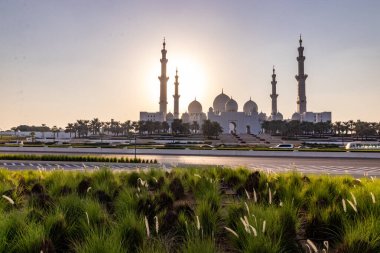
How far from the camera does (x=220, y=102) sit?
384 feet

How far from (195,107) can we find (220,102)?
13.7 metres

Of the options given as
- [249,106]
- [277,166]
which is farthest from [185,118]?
[277,166]

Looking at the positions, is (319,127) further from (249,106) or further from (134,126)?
(134,126)

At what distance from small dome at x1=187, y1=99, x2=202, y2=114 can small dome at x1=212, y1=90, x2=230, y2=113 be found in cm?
1009

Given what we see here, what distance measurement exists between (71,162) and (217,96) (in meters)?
92.7

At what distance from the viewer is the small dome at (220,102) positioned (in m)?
116

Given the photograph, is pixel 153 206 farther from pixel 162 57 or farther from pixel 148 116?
pixel 148 116

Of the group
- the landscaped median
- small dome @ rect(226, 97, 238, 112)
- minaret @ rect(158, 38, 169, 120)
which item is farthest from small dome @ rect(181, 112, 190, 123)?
the landscaped median

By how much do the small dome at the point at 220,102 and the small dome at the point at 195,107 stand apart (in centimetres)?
1009

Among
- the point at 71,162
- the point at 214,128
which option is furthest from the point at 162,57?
the point at 71,162

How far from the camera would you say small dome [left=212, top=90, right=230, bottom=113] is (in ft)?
382

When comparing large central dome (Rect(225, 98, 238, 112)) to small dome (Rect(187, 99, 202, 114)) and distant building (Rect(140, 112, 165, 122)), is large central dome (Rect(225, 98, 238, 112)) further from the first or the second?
distant building (Rect(140, 112, 165, 122))

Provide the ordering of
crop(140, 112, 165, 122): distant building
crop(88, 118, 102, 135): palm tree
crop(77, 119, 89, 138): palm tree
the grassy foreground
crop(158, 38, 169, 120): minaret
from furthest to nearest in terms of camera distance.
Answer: crop(140, 112, 165, 122): distant building
crop(88, 118, 102, 135): palm tree
crop(77, 119, 89, 138): palm tree
crop(158, 38, 169, 120): minaret
the grassy foreground

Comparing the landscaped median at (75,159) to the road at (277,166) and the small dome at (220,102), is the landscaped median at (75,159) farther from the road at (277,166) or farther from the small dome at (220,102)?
the small dome at (220,102)
